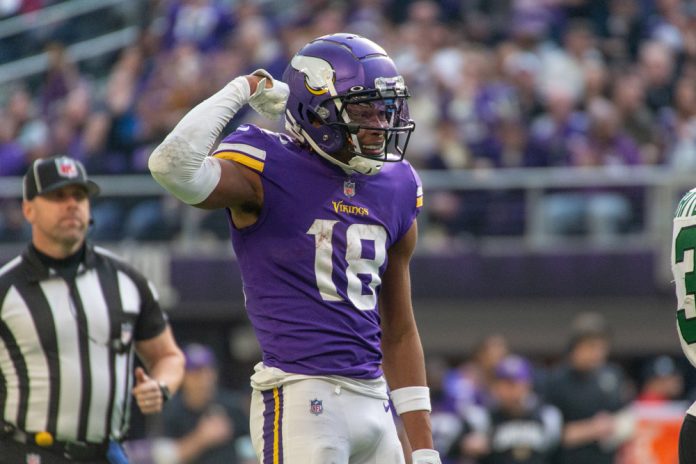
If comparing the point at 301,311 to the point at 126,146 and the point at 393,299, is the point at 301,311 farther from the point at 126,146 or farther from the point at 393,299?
the point at 126,146

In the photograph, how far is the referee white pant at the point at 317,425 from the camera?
415 centimetres

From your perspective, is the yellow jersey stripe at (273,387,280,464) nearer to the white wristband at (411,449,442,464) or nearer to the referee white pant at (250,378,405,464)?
the referee white pant at (250,378,405,464)

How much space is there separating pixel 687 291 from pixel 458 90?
27.5 feet

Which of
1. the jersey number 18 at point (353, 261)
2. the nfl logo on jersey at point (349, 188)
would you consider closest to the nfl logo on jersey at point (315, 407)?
the jersey number 18 at point (353, 261)

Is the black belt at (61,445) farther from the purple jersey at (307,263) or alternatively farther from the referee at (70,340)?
the purple jersey at (307,263)

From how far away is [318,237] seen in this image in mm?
4258

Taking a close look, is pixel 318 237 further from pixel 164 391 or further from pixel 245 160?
pixel 164 391

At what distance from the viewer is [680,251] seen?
4.29m

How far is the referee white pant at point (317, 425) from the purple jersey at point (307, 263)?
69mm

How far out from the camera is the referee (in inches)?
204

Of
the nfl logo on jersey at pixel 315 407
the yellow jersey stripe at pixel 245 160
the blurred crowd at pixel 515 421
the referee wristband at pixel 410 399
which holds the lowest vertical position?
the blurred crowd at pixel 515 421

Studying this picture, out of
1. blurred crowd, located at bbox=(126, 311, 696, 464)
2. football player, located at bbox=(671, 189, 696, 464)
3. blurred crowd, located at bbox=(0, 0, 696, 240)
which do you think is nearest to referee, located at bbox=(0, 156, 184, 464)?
football player, located at bbox=(671, 189, 696, 464)

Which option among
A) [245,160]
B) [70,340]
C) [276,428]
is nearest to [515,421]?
[70,340]

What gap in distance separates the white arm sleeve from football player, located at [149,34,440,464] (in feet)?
0.04
